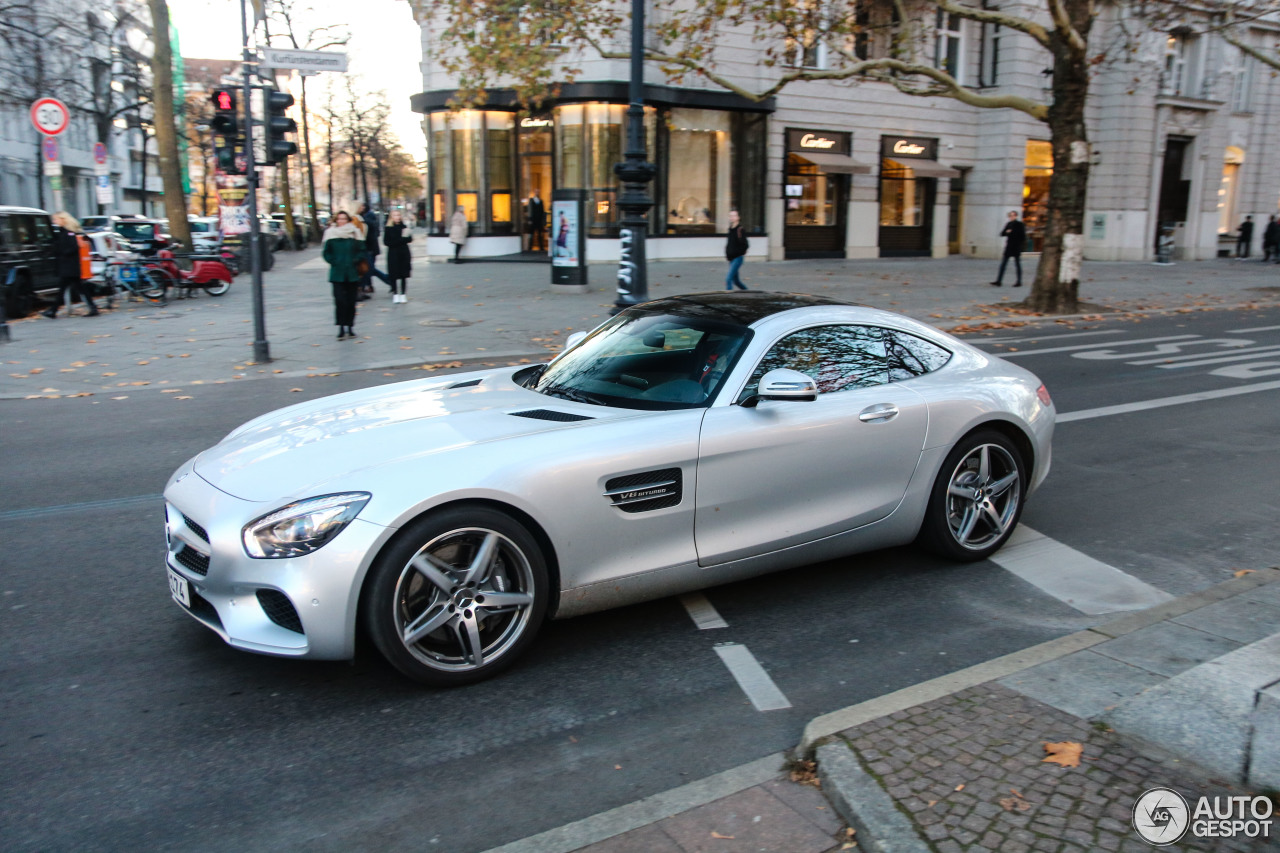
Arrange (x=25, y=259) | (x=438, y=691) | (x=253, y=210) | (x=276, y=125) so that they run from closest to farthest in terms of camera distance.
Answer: (x=438, y=691), (x=253, y=210), (x=276, y=125), (x=25, y=259)

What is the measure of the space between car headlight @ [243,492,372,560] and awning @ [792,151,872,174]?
2972cm

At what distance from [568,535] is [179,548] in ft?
5.11

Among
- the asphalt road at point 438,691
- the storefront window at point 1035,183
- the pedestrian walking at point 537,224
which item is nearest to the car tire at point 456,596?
the asphalt road at point 438,691

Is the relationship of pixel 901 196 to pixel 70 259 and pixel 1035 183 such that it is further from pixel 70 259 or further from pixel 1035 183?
pixel 70 259

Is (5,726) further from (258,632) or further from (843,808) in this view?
(843,808)

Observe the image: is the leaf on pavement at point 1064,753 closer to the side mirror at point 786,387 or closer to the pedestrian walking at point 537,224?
the side mirror at point 786,387

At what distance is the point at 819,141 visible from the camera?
31.7m

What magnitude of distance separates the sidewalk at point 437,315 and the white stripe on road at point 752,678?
8.61m

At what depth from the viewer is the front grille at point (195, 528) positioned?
3.69 m

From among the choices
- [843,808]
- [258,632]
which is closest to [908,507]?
[843,808]

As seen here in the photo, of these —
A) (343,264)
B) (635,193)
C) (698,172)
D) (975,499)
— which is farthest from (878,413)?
(698,172)

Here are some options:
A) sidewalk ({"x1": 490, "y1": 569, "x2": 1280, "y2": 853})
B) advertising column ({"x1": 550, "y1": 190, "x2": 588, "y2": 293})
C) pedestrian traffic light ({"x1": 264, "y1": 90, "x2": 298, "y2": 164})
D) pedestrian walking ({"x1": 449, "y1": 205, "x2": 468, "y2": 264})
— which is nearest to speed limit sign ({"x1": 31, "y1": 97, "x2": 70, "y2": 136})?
pedestrian traffic light ({"x1": 264, "y1": 90, "x2": 298, "y2": 164})

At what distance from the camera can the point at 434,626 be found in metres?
3.66

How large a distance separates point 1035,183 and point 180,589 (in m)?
37.5
